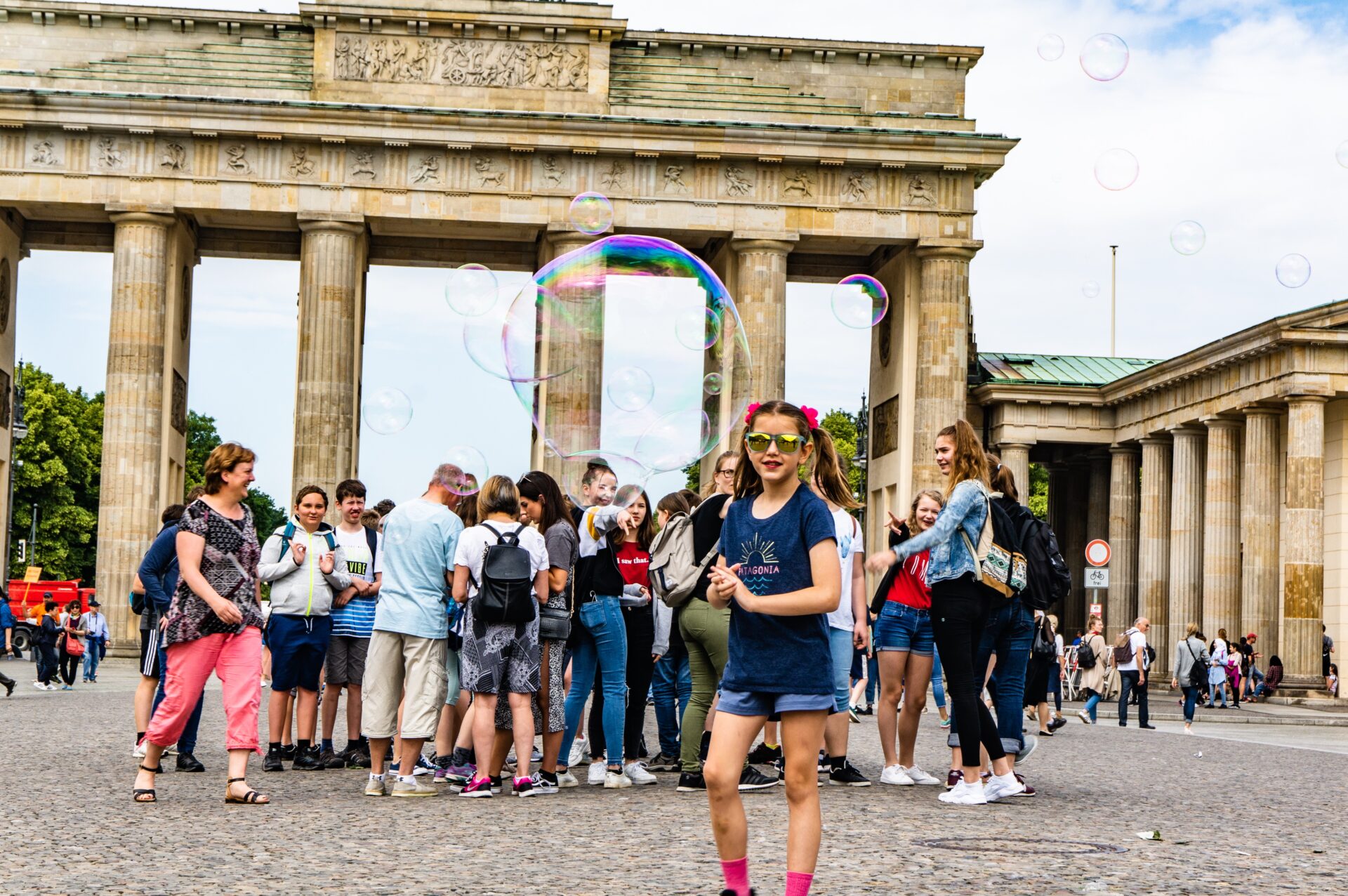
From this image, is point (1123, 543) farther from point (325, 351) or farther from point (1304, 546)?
point (325, 351)

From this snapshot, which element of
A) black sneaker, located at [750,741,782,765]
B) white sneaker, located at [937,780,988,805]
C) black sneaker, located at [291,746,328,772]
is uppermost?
white sneaker, located at [937,780,988,805]

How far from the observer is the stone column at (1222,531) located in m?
42.1

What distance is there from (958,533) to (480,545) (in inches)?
114

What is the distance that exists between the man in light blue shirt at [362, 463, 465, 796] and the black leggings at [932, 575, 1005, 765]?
3.10m

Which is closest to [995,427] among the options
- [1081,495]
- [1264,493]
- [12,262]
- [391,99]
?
[1081,495]

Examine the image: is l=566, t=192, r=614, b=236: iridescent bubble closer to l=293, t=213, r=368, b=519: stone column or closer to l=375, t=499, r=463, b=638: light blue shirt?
l=375, t=499, r=463, b=638: light blue shirt

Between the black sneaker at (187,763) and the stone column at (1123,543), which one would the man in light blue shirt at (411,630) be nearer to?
the black sneaker at (187,763)

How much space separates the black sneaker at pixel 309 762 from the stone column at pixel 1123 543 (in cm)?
3833

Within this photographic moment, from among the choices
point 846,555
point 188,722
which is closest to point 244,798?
point 188,722

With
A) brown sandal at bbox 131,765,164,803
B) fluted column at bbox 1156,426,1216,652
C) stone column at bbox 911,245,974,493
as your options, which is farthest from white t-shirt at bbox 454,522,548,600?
stone column at bbox 911,245,974,493

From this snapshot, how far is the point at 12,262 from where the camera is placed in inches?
2005

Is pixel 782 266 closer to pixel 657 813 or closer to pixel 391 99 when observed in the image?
pixel 391 99

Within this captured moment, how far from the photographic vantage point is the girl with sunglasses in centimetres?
659

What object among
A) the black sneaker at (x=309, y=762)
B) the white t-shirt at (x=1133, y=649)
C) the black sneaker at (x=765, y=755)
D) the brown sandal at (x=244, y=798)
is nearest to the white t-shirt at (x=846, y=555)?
the black sneaker at (x=765, y=755)
